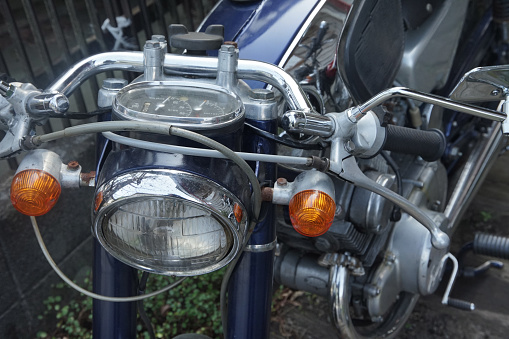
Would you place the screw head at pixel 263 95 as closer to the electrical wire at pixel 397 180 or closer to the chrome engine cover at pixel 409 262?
the electrical wire at pixel 397 180

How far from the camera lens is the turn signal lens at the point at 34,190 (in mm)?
904

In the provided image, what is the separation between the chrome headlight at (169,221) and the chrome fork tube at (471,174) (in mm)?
1050

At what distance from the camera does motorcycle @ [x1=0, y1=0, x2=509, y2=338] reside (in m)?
0.84

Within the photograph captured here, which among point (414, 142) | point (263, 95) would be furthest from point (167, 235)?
point (414, 142)

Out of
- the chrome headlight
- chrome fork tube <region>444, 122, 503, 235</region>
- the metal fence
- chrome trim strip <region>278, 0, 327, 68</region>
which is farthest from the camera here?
the metal fence

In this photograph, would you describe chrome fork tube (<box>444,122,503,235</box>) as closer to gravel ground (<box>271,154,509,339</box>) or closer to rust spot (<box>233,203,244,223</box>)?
gravel ground (<box>271,154,509,339</box>)

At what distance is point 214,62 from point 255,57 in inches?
12.7

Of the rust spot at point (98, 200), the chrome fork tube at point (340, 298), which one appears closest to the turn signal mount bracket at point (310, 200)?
the rust spot at point (98, 200)

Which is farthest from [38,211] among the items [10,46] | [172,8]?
[10,46]

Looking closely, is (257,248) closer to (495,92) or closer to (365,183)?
(365,183)

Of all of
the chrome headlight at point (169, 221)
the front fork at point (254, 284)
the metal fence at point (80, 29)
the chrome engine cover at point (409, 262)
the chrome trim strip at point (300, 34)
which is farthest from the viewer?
the metal fence at point (80, 29)

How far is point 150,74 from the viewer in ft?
3.28

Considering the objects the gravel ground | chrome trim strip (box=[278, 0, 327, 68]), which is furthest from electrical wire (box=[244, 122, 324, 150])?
the gravel ground

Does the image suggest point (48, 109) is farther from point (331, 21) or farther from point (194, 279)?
point (194, 279)
